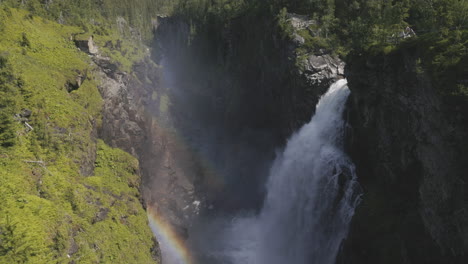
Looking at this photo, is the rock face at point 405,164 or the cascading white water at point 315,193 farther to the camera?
the cascading white water at point 315,193

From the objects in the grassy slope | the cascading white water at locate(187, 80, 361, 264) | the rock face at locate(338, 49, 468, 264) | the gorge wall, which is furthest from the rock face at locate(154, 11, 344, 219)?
the grassy slope

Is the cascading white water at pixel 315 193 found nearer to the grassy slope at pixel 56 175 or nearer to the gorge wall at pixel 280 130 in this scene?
the gorge wall at pixel 280 130

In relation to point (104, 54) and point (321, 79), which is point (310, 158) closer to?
point (321, 79)

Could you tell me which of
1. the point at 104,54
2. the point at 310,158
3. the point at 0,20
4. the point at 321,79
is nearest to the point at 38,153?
the point at 0,20

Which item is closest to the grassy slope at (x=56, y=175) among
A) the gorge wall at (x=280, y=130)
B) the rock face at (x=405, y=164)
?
the gorge wall at (x=280, y=130)

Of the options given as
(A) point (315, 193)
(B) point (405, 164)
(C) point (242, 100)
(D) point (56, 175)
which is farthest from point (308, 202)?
(C) point (242, 100)

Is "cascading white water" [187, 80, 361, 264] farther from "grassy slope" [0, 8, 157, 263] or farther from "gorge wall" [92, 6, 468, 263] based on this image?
"grassy slope" [0, 8, 157, 263]
